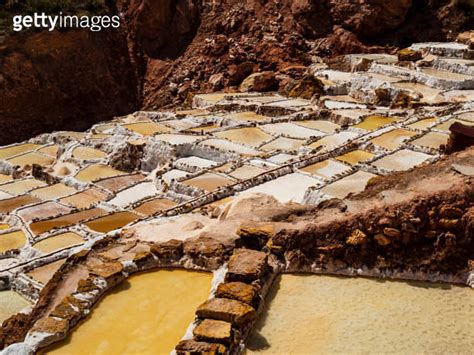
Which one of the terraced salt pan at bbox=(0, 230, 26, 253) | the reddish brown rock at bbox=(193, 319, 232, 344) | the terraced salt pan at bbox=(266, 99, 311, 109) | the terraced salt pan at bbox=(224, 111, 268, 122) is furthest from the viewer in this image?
the terraced salt pan at bbox=(266, 99, 311, 109)

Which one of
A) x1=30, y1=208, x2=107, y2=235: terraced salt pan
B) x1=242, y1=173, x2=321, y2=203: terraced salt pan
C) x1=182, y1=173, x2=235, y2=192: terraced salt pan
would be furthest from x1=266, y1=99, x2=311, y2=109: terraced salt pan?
x1=30, y1=208, x2=107, y2=235: terraced salt pan

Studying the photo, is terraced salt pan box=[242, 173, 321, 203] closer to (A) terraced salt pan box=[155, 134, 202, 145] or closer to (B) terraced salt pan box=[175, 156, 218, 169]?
(B) terraced salt pan box=[175, 156, 218, 169]

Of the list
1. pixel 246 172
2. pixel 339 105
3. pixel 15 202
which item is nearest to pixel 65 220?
pixel 15 202

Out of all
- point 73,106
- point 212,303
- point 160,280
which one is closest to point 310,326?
point 212,303

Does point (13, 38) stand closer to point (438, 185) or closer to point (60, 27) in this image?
point (60, 27)

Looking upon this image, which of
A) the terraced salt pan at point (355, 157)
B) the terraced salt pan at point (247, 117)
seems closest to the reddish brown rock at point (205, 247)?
the terraced salt pan at point (355, 157)

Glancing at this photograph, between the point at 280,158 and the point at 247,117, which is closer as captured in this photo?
the point at 280,158

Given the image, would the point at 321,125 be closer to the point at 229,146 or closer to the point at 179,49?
the point at 229,146
